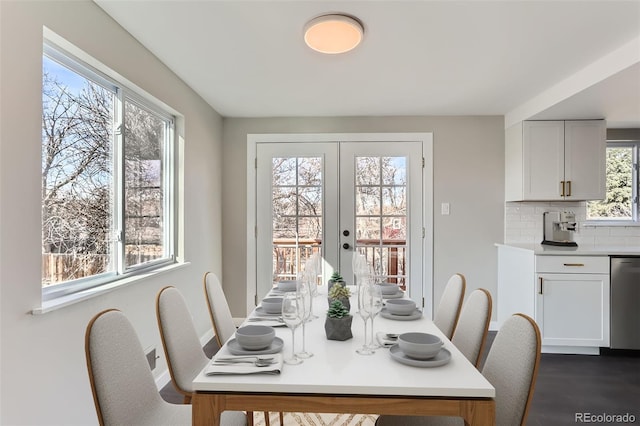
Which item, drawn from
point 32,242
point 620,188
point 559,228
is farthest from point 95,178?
point 620,188

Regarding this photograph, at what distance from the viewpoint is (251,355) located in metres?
1.24

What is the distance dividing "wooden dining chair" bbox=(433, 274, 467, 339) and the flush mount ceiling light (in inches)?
56.9

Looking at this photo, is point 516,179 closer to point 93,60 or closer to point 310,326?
point 310,326

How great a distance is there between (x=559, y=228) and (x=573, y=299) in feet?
2.63

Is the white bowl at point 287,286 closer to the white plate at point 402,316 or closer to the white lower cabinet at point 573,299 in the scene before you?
the white plate at point 402,316

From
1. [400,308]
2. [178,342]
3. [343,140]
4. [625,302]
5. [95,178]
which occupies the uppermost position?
[343,140]

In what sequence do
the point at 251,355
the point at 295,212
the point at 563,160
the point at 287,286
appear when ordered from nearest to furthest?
1. the point at 251,355
2. the point at 287,286
3. the point at 563,160
4. the point at 295,212

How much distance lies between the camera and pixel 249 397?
1.05 metres

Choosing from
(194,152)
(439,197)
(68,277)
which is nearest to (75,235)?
(68,277)

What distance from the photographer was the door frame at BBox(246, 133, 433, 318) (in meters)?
3.84

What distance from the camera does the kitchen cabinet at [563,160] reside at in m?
3.46

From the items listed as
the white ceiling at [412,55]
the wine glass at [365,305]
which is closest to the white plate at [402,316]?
the wine glass at [365,305]

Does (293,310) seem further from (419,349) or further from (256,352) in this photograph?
(419,349)

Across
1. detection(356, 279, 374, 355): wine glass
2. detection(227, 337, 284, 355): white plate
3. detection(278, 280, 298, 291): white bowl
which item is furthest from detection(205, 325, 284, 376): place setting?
detection(278, 280, 298, 291): white bowl
